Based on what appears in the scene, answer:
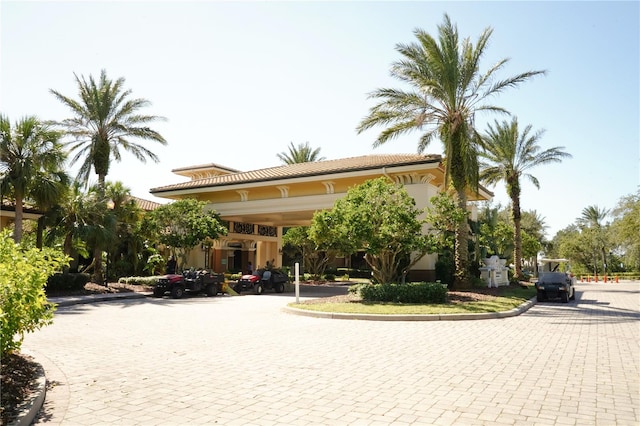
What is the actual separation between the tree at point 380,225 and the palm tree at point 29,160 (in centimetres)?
1347

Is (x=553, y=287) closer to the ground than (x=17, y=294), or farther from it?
closer to the ground

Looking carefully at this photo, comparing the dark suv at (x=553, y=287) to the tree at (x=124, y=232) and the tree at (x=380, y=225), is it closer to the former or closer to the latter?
the tree at (x=380, y=225)

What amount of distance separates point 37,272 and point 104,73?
25399 mm

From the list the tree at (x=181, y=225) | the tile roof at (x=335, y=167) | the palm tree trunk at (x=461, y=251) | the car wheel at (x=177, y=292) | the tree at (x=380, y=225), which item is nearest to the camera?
the tree at (x=380, y=225)

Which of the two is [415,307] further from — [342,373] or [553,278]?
[553,278]

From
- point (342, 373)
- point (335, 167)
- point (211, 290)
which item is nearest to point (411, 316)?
point (342, 373)

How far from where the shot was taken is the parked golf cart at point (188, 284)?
22688mm

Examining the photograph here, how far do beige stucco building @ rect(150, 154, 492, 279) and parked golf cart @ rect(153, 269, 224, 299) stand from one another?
7372 mm

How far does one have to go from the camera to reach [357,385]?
20.4 ft

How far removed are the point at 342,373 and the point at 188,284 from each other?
58.1 ft

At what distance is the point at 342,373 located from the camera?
22.6 ft

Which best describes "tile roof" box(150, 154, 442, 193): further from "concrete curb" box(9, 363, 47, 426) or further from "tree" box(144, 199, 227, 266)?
"concrete curb" box(9, 363, 47, 426)

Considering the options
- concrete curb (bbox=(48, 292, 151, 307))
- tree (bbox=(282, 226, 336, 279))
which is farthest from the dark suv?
tree (bbox=(282, 226, 336, 279))

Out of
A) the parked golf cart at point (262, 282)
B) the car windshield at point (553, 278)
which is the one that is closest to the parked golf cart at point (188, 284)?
the parked golf cart at point (262, 282)
